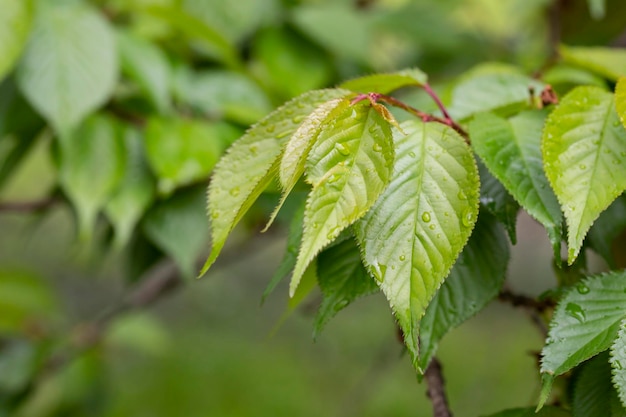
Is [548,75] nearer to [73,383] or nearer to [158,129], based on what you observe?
[158,129]

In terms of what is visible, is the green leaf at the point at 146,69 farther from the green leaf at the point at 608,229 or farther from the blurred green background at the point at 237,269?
the green leaf at the point at 608,229

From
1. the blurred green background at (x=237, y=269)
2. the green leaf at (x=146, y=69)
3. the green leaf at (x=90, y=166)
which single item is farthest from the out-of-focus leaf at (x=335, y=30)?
the green leaf at (x=90, y=166)

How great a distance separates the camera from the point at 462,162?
0.44 m

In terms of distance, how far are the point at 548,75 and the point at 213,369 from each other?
1.77 meters


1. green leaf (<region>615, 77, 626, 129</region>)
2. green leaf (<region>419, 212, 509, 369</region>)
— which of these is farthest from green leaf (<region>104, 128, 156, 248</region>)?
green leaf (<region>615, 77, 626, 129</region>)

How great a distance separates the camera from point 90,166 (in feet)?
2.85

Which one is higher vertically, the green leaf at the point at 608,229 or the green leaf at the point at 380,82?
the green leaf at the point at 380,82

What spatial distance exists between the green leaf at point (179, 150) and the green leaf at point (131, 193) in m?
0.02

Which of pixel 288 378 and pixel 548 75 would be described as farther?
pixel 288 378

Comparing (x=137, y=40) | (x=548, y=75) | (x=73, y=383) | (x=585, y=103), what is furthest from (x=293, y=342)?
(x=585, y=103)

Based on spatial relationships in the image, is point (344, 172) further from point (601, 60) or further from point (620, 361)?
point (601, 60)

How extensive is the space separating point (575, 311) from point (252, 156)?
9.4 inches

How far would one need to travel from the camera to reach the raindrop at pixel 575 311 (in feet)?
1.41

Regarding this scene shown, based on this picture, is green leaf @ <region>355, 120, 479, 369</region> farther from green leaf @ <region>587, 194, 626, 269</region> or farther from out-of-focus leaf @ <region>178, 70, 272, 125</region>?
out-of-focus leaf @ <region>178, 70, 272, 125</region>
